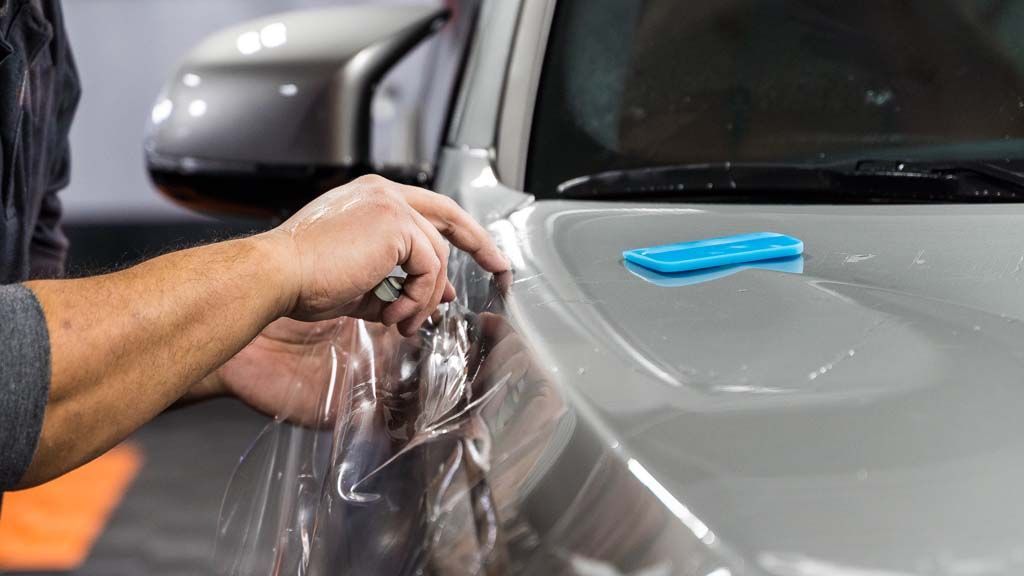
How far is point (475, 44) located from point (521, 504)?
99 centimetres

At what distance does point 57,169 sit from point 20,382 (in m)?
1.05

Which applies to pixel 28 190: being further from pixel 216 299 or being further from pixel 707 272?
pixel 707 272

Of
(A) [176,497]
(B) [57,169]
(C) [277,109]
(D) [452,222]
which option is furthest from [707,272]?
(A) [176,497]

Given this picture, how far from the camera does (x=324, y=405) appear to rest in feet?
3.65

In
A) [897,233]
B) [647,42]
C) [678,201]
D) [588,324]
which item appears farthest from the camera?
[647,42]

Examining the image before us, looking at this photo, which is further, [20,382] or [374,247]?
[374,247]

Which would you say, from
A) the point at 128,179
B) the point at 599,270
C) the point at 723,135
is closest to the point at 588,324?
the point at 599,270

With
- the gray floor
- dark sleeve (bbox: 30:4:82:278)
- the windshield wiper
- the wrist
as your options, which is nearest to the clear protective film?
the wrist

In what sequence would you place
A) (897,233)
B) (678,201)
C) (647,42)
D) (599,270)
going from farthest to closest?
(647,42) → (678,201) → (897,233) → (599,270)

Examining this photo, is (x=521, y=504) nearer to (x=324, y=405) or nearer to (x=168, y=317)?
(x=168, y=317)

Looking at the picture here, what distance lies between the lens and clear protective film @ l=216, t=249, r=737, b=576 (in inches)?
24.7

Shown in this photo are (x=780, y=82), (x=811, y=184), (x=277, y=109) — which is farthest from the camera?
(x=277, y=109)

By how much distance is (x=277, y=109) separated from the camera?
1583mm

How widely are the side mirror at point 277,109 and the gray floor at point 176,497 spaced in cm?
109
